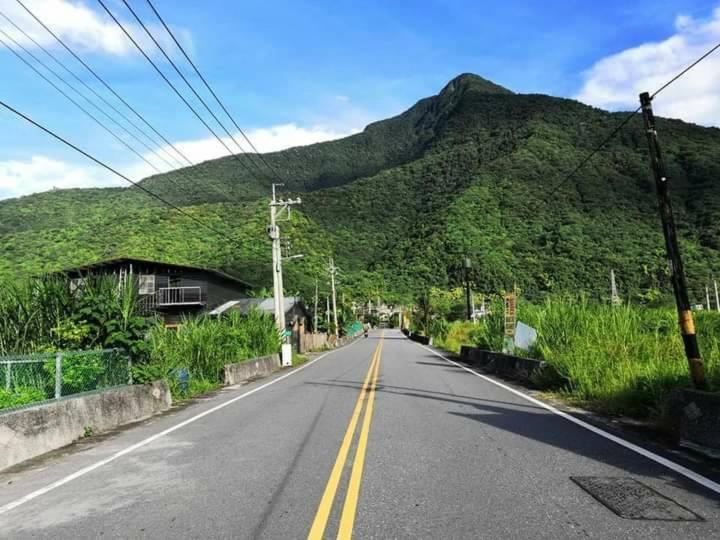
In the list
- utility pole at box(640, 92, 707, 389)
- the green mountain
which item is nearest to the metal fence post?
utility pole at box(640, 92, 707, 389)

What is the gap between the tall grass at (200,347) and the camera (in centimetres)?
1564

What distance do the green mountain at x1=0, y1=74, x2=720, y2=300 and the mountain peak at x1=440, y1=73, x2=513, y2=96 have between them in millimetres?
32623

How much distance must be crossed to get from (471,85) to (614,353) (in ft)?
526

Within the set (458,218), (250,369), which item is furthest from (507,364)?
(458,218)

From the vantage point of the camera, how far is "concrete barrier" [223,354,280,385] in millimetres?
19675

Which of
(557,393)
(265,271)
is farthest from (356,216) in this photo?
(557,393)

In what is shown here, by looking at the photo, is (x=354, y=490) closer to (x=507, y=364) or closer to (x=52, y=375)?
(x=52, y=375)

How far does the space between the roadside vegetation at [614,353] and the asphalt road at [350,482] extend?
195 centimetres

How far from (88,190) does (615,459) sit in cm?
8864

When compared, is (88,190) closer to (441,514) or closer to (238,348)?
(238,348)

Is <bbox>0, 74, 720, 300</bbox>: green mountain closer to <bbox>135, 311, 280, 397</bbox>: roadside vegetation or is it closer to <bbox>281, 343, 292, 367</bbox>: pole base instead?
<bbox>281, 343, 292, 367</bbox>: pole base

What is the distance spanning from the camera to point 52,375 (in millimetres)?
10188

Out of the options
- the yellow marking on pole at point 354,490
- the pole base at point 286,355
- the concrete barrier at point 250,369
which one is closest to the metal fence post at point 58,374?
the yellow marking on pole at point 354,490

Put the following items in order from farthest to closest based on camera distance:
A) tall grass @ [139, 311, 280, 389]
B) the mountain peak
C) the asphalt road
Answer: the mountain peak
tall grass @ [139, 311, 280, 389]
the asphalt road
